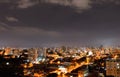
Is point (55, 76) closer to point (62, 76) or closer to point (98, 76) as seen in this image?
point (62, 76)

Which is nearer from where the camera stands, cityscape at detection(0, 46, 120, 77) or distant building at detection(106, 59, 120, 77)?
cityscape at detection(0, 46, 120, 77)

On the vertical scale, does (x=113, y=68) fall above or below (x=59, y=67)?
above

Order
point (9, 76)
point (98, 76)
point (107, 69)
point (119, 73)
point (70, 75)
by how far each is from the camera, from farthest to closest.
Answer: point (70, 75) → point (107, 69) → point (119, 73) → point (98, 76) → point (9, 76)

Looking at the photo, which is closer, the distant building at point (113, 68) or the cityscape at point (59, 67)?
the cityscape at point (59, 67)

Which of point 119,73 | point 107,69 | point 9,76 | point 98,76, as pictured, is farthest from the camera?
point 107,69

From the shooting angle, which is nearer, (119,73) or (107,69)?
(119,73)

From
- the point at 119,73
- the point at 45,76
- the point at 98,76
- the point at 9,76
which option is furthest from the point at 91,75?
the point at 9,76

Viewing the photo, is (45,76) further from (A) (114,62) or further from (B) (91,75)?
(A) (114,62)

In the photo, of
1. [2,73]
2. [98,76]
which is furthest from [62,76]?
[2,73]

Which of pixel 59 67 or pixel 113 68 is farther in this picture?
pixel 59 67
